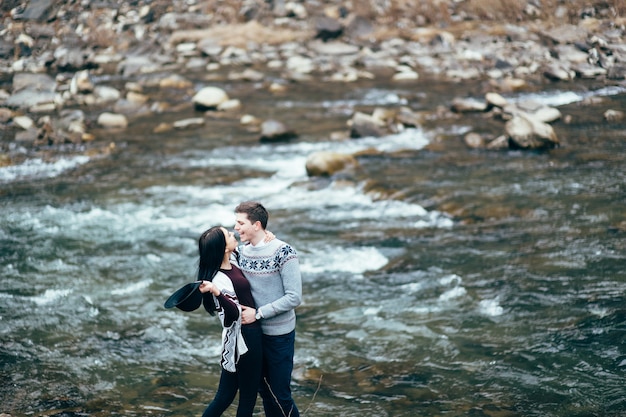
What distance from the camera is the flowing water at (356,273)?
7289mm

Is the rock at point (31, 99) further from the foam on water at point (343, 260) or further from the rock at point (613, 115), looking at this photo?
the rock at point (613, 115)

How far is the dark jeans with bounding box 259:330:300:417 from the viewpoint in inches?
202

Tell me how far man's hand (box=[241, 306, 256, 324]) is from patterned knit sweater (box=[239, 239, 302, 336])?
0.06m

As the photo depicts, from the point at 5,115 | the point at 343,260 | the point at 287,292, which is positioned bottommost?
the point at 5,115

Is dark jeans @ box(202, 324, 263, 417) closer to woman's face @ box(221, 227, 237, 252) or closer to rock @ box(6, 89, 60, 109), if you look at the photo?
woman's face @ box(221, 227, 237, 252)

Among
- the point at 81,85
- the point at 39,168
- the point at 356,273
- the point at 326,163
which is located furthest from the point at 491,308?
the point at 81,85

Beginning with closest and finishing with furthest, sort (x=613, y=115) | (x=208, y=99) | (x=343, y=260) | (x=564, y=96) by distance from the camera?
(x=343, y=260) → (x=613, y=115) → (x=564, y=96) → (x=208, y=99)

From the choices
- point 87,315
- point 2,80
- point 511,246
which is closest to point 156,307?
point 87,315

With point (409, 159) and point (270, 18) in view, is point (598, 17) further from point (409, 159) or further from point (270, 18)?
point (270, 18)

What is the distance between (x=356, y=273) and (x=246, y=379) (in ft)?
19.0

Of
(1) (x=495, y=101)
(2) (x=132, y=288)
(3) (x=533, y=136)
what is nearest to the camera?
(2) (x=132, y=288)

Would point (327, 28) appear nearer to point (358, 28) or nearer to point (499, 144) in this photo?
point (358, 28)

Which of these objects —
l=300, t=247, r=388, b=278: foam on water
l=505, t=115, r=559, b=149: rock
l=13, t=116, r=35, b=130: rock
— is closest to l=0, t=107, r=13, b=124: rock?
l=13, t=116, r=35, b=130: rock

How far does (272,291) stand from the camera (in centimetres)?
507
